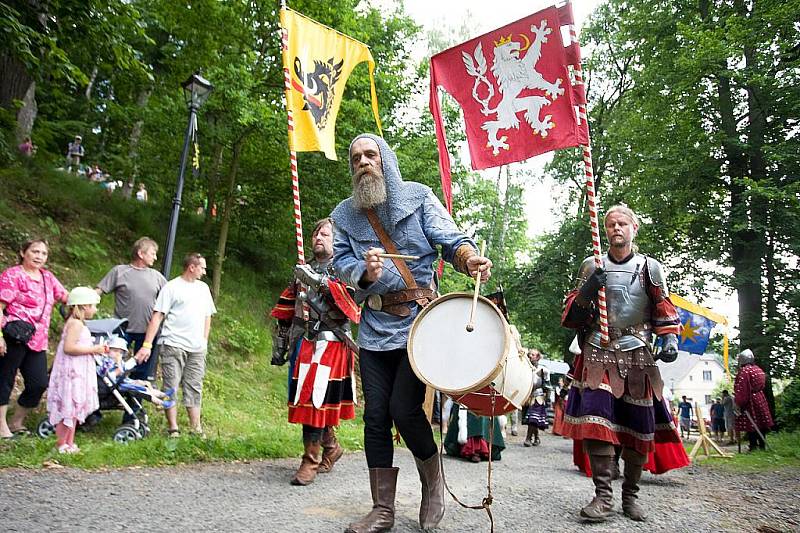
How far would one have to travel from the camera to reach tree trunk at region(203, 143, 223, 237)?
13273 millimetres

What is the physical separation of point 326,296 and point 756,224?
13351mm

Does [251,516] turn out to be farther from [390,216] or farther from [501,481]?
[501,481]

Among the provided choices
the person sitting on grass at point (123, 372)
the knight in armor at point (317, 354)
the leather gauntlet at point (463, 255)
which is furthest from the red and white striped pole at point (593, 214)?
the person sitting on grass at point (123, 372)

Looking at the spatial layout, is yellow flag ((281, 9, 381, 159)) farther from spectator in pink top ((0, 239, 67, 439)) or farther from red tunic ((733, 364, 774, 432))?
red tunic ((733, 364, 774, 432))

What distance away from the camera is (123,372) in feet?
20.2

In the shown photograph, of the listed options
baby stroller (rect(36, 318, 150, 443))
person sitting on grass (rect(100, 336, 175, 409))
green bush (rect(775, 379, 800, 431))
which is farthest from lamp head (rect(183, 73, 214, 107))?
green bush (rect(775, 379, 800, 431))

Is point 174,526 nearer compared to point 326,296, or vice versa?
point 174,526

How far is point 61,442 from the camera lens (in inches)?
208

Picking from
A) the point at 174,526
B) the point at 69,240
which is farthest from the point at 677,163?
the point at 174,526

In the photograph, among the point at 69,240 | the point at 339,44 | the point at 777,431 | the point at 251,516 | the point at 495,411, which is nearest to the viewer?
the point at 495,411

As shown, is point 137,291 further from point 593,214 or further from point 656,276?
point 656,276

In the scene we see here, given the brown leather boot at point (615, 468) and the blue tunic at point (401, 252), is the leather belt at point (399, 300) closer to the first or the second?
the blue tunic at point (401, 252)

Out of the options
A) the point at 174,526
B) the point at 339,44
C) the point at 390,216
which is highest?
the point at 339,44

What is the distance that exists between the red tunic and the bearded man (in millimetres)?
10981
